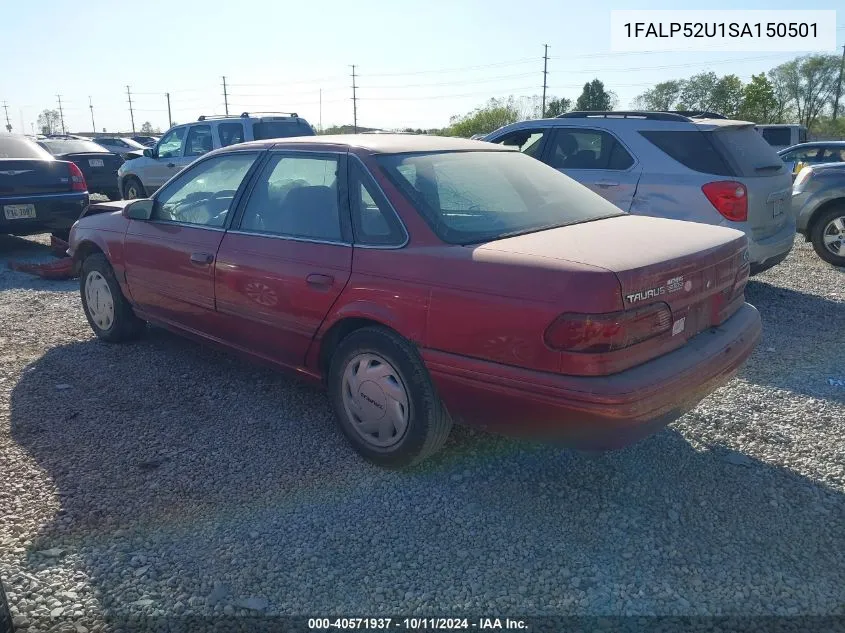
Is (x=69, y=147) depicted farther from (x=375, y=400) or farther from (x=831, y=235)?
(x=375, y=400)

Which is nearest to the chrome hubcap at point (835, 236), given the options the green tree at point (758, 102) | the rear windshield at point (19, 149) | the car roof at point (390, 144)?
the car roof at point (390, 144)

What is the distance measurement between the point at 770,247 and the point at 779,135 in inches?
699

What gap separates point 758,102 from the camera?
4600cm

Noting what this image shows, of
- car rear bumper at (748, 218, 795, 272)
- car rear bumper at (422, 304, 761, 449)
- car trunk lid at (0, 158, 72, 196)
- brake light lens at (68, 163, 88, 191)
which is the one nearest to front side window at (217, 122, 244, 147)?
brake light lens at (68, 163, 88, 191)

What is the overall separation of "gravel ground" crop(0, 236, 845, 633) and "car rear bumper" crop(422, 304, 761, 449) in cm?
46

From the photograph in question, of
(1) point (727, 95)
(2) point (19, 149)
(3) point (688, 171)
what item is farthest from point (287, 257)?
(1) point (727, 95)

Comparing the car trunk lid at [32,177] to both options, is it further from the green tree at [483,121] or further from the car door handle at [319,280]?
the green tree at [483,121]

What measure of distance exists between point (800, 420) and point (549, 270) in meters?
2.18

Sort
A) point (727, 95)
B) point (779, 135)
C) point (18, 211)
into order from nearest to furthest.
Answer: point (18, 211) < point (779, 135) < point (727, 95)

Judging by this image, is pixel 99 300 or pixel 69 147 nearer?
pixel 99 300

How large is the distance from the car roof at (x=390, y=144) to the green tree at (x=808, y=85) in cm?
5839

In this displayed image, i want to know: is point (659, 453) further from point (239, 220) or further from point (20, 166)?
point (20, 166)

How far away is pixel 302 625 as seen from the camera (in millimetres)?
2400

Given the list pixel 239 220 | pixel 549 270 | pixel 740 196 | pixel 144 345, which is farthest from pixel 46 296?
pixel 740 196
